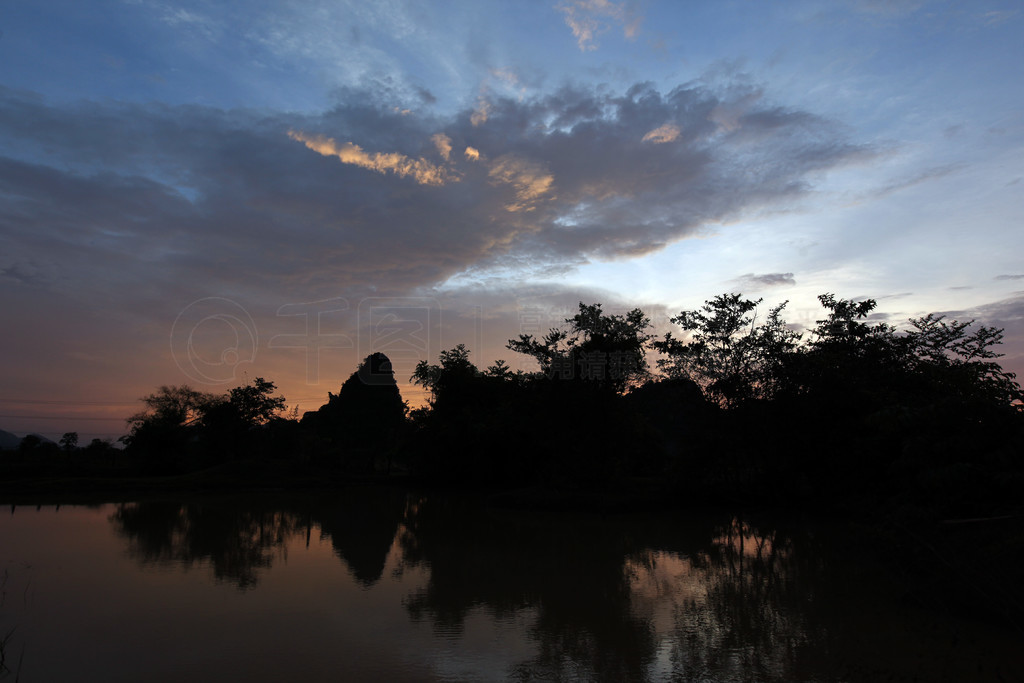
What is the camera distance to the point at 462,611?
6.72 m

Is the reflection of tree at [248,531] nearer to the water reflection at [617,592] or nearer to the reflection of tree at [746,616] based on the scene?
the water reflection at [617,592]

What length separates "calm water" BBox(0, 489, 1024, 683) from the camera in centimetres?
498

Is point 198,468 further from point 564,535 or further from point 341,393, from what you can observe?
point 564,535

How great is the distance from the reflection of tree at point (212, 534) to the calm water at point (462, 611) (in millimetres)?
104

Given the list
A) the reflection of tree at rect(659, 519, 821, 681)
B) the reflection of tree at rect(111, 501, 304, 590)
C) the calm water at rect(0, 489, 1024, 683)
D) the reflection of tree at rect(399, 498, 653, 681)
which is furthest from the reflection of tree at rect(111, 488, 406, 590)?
the reflection of tree at rect(659, 519, 821, 681)

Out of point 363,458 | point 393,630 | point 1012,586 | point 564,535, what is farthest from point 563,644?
point 363,458

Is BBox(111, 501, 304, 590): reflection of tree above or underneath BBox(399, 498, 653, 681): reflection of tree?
above

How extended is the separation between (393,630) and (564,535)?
7792 millimetres

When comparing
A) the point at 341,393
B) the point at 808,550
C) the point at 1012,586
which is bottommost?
the point at 808,550

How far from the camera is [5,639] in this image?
552 cm

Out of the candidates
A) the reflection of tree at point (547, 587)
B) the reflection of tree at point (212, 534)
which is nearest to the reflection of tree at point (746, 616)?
the reflection of tree at point (547, 587)

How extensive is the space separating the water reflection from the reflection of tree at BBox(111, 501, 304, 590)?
52mm

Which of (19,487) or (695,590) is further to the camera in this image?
(19,487)

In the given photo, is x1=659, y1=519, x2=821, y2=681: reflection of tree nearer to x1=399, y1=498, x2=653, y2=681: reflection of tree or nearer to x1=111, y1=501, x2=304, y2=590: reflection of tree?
x1=399, y1=498, x2=653, y2=681: reflection of tree
